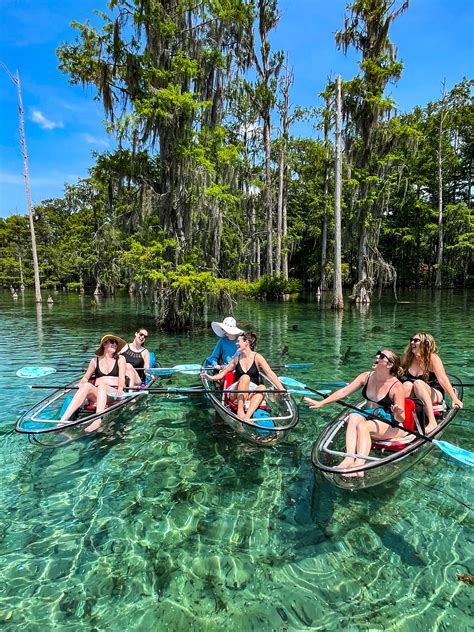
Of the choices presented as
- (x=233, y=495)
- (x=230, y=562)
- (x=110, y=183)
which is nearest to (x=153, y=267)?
(x=110, y=183)

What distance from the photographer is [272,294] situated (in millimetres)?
33938

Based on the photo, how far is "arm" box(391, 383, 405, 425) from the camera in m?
5.07

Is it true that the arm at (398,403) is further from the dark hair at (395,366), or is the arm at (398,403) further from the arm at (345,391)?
the arm at (345,391)

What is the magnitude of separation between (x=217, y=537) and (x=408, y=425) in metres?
2.85

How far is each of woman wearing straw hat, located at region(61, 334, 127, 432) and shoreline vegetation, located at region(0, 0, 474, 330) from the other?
834cm

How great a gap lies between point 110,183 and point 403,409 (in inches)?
664

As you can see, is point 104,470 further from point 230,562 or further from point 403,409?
point 403,409

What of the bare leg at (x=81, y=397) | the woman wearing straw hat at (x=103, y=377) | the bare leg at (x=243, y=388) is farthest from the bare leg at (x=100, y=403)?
the bare leg at (x=243, y=388)

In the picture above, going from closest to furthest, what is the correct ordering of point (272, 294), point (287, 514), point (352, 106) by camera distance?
point (287, 514) < point (352, 106) < point (272, 294)

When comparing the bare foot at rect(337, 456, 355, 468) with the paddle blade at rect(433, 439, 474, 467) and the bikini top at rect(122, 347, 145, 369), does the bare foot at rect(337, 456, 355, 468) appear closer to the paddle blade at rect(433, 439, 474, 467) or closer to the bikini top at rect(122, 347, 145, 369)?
the paddle blade at rect(433, 439, 474, 467)

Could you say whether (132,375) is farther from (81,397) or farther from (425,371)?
(425,371)

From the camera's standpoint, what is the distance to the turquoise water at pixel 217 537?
3145mm

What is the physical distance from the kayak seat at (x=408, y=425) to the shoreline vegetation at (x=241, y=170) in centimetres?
1094

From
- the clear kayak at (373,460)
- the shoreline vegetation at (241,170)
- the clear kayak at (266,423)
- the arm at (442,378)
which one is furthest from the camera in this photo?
the shoreline vegetation at (241,170)
